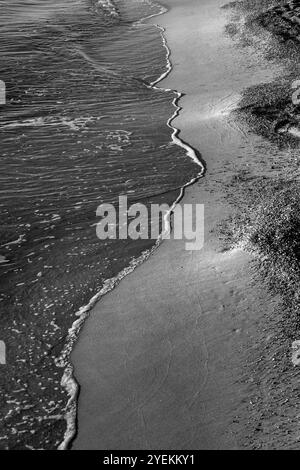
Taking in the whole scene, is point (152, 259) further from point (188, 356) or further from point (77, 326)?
point (188, 356)

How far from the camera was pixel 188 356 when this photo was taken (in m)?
5.01

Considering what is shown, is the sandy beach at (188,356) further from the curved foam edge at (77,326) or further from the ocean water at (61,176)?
the ocean water at (61,176)

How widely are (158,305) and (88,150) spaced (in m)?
4.08

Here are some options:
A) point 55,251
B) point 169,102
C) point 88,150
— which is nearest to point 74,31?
point 169,102

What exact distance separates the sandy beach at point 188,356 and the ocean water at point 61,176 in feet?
0.96

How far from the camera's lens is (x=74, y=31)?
1630cm

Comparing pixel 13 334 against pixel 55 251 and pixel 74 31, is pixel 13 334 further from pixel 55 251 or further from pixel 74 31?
pixel 74 31

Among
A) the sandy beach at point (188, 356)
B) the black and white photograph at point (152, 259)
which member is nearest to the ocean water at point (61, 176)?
the black and white photograph at point (152, 259)

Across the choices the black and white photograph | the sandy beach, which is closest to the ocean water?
the black and white photograph

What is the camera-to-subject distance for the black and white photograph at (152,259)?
4469 millimetres

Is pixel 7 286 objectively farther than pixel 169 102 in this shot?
No

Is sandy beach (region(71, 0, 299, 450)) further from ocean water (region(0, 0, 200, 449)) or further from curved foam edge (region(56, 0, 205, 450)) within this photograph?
ocean water (region(0, 0, 200, 449))

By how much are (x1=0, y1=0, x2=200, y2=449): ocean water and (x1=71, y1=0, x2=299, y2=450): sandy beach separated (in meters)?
0.29

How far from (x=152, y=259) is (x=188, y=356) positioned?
1.61 meters
